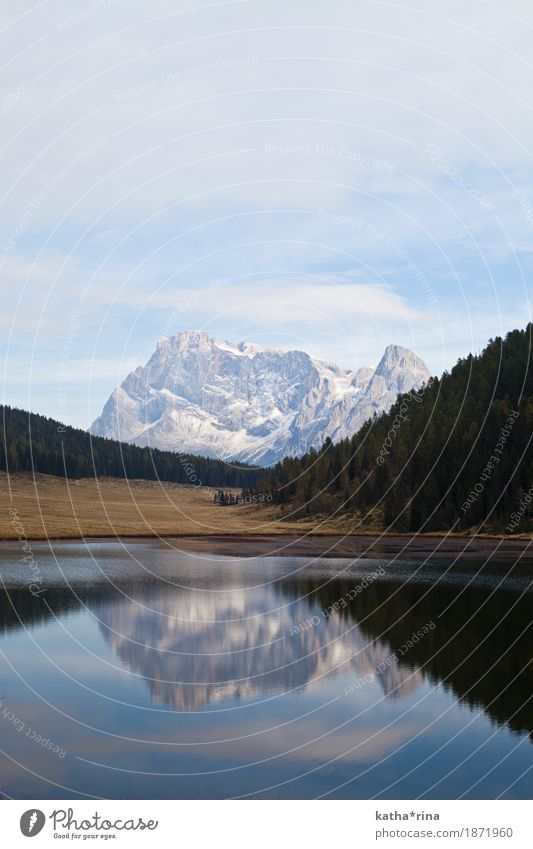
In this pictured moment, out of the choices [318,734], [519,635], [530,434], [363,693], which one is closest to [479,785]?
[318,734]

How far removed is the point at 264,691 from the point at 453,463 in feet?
411

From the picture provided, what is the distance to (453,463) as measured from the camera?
546 feet

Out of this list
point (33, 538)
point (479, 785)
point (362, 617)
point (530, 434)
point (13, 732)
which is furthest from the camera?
point (530, 434)

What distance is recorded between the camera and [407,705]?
42938 mm

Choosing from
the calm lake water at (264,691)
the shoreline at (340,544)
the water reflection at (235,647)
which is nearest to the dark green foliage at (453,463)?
the shoreline at (340,544)

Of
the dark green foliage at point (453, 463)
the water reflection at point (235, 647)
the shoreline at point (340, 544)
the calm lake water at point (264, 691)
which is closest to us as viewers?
the calm lake water at point (264, 691)

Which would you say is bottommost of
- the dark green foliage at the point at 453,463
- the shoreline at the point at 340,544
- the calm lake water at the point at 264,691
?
the calm lake water at the point at 264,691

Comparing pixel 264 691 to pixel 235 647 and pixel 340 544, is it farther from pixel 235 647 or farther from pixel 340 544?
pixel 340 544

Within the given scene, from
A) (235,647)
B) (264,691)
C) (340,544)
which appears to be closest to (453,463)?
(340,544)

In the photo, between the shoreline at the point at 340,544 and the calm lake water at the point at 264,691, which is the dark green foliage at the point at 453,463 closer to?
the shoreline at the point at 340,544

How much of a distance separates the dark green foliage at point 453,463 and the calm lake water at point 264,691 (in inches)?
2867

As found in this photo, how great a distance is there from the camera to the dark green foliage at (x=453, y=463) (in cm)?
15525

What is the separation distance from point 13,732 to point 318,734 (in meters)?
12.2
